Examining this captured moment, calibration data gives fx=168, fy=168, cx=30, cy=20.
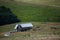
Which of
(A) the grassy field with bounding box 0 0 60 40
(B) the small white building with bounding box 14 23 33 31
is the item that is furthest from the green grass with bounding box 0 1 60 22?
(B) the small white building with bounding box 14 23 33 31

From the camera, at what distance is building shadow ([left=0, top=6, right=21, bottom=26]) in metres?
3.53

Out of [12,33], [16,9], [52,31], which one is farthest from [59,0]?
[12,33]

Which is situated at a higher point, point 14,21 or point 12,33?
point 14,21

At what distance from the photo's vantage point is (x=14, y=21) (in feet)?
11.6

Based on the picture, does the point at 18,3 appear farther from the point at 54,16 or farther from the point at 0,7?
the point at 54,16

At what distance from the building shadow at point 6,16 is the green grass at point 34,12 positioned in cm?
8

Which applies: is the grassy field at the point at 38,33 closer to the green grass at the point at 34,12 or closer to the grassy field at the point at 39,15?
the grassy field at the point at 39,15

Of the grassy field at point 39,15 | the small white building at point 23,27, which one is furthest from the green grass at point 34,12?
the small white building at point 23,27

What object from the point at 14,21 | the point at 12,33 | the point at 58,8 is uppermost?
the point at 58,8

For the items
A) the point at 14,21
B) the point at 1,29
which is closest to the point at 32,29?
the point at 14,21

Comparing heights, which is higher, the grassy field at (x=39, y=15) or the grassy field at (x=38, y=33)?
the grassy field at (x=39, y=15)

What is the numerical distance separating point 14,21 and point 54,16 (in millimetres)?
860

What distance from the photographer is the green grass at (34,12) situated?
357 centimetres

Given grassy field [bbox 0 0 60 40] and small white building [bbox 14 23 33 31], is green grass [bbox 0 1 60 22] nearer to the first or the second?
grassy field [bbox 0 0 60 40]
